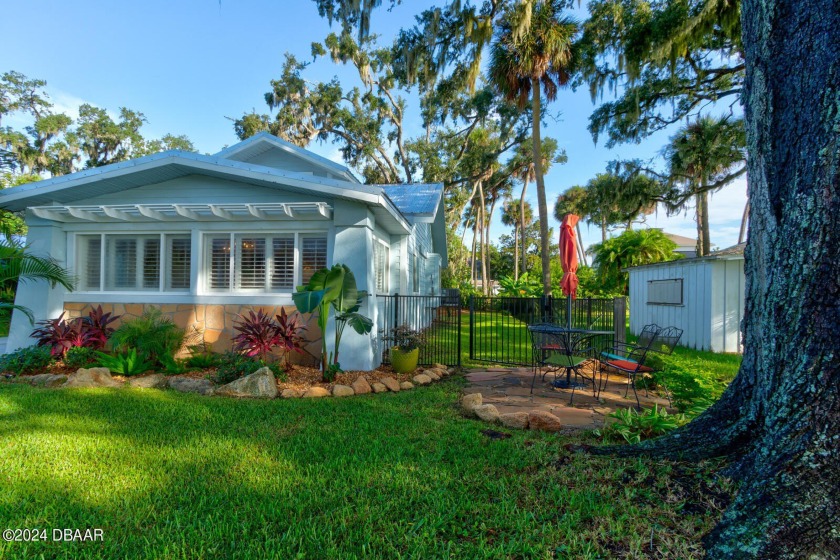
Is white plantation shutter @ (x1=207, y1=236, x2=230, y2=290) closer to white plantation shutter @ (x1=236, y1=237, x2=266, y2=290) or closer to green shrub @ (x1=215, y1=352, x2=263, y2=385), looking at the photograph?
white plantation shutter @ (x1=236, y1=237, x2=266, y2=290)

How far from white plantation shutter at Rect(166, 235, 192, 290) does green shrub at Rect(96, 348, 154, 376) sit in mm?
1816

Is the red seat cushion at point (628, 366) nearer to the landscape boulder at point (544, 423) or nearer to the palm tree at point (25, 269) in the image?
the landscape boulder at point (544, 423)

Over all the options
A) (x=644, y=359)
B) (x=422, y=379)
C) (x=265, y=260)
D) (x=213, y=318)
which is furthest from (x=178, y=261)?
(x=644, y=359)

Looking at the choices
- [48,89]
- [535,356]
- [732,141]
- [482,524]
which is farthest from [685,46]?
[48,89]

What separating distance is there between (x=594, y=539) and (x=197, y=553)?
7.97ft

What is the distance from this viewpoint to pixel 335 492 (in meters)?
3.09

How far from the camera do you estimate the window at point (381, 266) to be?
9281 mm

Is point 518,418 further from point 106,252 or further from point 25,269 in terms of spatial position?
point 25,269

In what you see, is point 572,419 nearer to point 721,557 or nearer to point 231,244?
point 721,557

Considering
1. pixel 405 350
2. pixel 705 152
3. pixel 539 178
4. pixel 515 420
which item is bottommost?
pixel 515 420

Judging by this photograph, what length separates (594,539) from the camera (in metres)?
2.42

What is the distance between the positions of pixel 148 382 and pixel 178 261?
116 inches

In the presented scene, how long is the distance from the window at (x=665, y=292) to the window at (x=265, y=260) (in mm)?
10316

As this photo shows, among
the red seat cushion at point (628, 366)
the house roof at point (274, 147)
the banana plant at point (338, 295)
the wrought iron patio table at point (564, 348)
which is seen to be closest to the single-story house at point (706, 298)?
the wrought iron patio table at point (564, 348)
